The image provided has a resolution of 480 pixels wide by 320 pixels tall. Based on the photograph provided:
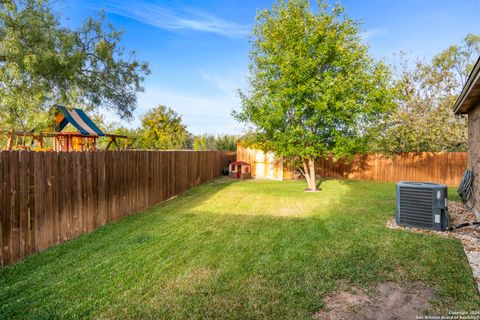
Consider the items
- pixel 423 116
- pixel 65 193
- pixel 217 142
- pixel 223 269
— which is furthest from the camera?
pixel 217 142

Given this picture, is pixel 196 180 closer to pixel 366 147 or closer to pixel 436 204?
pixel 366 147

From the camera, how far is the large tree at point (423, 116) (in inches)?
549

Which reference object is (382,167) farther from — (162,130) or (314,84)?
(162,130)

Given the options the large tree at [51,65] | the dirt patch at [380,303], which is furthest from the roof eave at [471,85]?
the large tree at [51,65]

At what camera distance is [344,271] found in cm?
356

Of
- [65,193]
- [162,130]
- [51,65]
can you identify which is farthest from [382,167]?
[162,130]

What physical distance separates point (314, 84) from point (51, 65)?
31.5ft

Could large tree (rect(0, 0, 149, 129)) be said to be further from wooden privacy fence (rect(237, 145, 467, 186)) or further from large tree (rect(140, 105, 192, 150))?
large tree (rect(140, 105, 192, 150))

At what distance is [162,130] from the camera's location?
2872 centimetres

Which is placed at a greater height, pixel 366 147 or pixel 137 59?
pixel 137 59

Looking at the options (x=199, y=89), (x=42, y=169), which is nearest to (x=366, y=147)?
(x=42, y=169)

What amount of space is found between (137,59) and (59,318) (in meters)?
13.6

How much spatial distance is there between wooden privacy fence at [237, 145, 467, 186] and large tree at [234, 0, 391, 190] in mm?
3287

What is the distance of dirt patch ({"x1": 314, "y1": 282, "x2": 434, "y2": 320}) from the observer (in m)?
2.61
